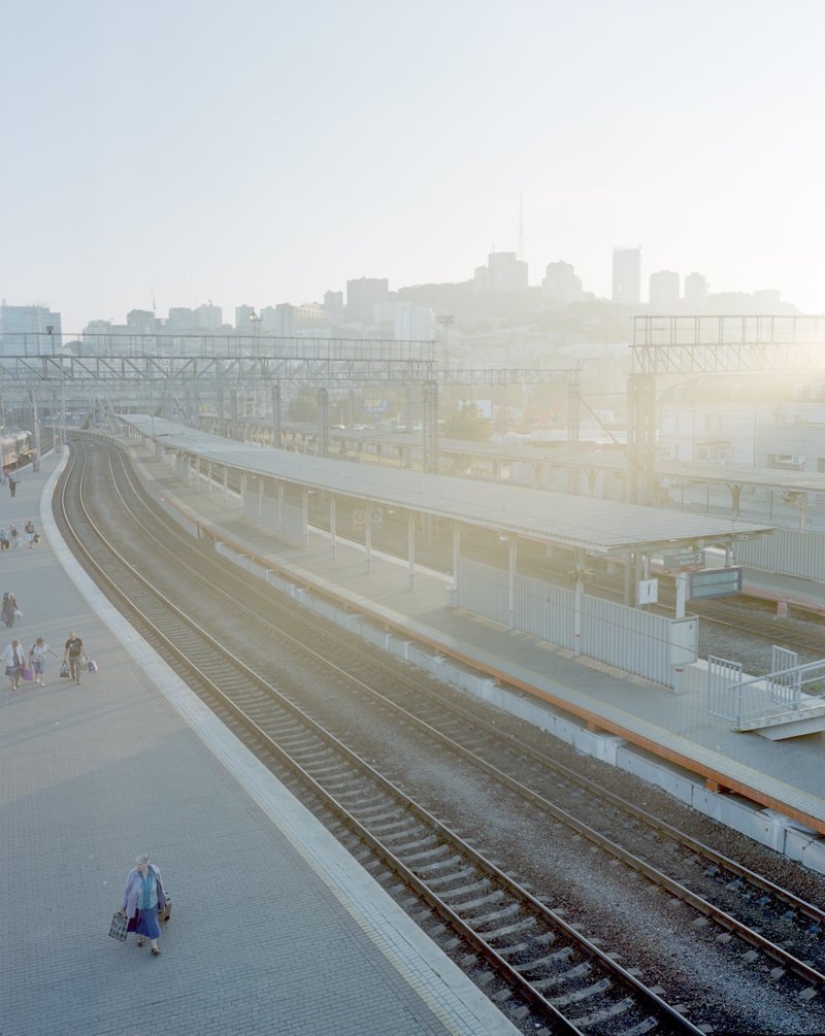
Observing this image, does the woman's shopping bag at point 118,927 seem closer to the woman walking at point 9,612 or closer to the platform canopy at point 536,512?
the platform canopy at point 536,512

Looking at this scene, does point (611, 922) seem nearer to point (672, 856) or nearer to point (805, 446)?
point (672, 856)

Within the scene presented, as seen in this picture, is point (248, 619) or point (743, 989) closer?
point (743, 989)

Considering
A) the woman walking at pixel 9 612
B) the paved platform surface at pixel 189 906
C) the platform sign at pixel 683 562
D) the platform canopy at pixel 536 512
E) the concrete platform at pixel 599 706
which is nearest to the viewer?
the paved platform surface at pixel 189 906

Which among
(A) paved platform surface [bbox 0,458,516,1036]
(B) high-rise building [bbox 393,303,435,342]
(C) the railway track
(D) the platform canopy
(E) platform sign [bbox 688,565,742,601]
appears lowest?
(C) the railway track

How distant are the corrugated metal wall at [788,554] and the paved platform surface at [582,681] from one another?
0.43m

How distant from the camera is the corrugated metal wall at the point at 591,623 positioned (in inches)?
523

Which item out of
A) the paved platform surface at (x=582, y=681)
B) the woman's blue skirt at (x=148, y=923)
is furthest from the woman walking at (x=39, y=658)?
the woman's blue skirt at (x=148, y=923)

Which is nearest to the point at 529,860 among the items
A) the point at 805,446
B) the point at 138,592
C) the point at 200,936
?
the point at 200,936

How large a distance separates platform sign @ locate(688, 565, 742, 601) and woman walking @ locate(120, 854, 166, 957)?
27.8 feet

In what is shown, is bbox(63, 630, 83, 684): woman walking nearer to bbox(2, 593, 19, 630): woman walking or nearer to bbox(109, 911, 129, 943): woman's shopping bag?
bbox(2, 593, 19, 630): woman walking

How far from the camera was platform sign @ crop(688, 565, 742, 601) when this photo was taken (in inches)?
534

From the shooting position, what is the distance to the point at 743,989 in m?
7.51

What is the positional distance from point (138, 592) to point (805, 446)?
25750 mm

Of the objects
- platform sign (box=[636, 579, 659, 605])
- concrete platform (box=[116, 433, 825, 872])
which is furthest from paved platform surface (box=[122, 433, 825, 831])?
platform sign (box=[636, 579, 659, 605])
